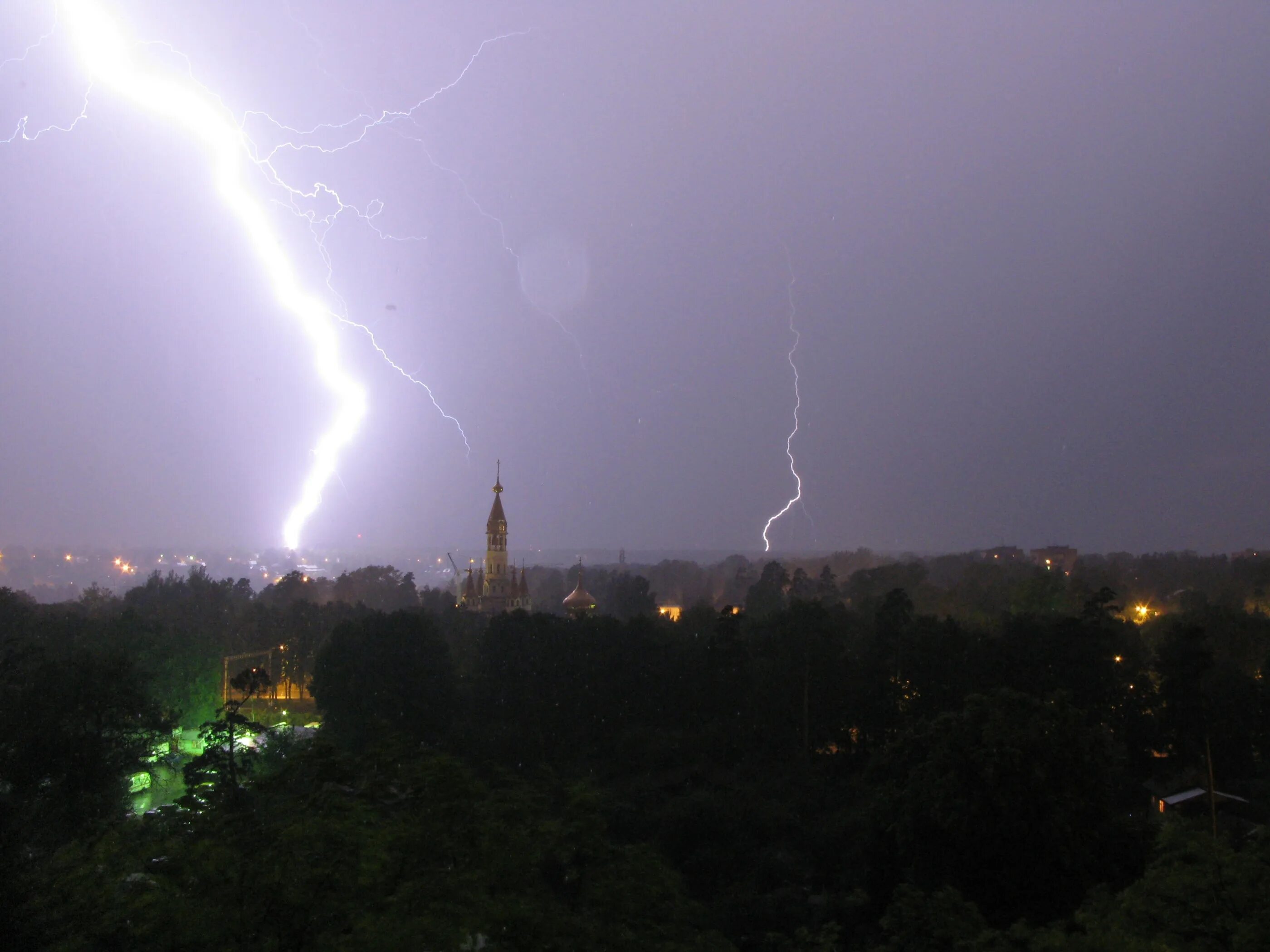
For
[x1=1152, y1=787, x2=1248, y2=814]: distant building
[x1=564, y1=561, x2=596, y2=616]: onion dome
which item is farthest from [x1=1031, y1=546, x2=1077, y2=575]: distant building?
[x1=1152, y1=787, x2=1248, y2=814]: distant building

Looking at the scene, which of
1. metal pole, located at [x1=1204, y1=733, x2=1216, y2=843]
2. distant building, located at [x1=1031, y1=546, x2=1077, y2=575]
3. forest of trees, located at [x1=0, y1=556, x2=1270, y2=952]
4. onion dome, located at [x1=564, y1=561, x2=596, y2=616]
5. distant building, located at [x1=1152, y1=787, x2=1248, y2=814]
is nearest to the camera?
forest of trees, located at [x1=0, y1=556, x2=1270, y2=952]

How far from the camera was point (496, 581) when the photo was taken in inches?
2389

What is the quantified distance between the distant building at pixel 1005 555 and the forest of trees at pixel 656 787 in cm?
7039

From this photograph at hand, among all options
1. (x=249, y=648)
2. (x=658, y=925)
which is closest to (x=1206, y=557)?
(x=249, y=648)

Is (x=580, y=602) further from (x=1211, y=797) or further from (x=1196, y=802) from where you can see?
(x=1211, y=797)

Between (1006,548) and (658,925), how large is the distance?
12869 cm

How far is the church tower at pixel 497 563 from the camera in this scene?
59.6 meters

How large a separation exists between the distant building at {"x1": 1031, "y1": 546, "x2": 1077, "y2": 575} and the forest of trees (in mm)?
62264

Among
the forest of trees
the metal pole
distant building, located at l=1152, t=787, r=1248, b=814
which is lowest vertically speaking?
distant building, located at l=1152, t=787, r=1248, b=814

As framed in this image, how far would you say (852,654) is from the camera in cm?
2980

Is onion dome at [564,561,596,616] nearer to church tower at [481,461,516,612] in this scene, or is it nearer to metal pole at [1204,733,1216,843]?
church tower at [481,461,516,612]

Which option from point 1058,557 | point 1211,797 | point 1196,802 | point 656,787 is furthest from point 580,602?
point 1058,557

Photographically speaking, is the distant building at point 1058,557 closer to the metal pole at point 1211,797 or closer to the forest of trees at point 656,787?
the forest of trees at point 656,787

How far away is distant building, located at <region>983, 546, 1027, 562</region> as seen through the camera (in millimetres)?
109188
